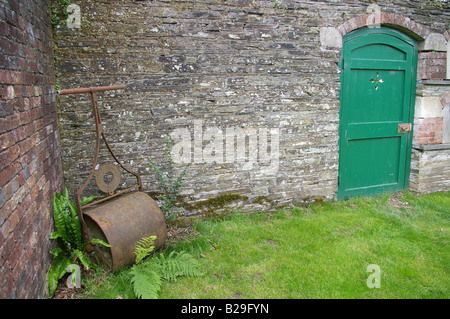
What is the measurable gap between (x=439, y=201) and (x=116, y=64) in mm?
5546

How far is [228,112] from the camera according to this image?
4.58 metres

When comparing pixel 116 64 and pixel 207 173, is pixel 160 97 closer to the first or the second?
pixel 116 64

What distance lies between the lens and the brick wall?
7.22 feet

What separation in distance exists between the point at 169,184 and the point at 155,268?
133 cm

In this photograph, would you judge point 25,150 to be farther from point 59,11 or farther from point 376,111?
point 376,111

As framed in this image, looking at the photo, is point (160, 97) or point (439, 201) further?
point (439, 201)

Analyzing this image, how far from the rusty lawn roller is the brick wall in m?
0.37

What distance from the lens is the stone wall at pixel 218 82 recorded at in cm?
398

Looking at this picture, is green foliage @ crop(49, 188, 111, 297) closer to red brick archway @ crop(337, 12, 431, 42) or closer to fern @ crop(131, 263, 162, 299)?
fern @ crop(131, 263, 162, 299)

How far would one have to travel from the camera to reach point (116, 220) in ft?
10.9

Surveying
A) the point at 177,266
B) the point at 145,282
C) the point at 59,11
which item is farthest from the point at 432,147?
the point at 59,11

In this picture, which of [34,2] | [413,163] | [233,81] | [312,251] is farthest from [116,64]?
[413,163]

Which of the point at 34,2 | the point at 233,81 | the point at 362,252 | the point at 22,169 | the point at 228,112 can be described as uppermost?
the point at 34,2

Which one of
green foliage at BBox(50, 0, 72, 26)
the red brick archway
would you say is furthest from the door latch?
green foliage at BBox(50, 0, 72, 26)
